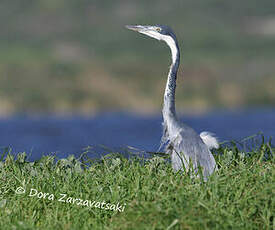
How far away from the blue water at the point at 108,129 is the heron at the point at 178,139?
1454 cm

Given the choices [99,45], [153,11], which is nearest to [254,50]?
[99,45]

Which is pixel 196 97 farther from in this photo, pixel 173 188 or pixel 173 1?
pixel 173 1

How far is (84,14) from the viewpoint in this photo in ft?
302

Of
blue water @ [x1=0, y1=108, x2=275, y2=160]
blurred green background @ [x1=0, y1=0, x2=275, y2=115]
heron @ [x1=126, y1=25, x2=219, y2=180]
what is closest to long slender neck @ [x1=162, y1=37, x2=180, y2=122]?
heron @ [x1=126, y1=25, x2=219, y2=180]

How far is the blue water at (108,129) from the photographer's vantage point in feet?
77.8

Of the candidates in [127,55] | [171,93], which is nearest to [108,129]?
[171,93]

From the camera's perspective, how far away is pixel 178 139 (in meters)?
6.28

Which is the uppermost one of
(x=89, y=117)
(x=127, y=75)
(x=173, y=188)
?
(x=173, y=188)

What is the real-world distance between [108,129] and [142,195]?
27.5 m

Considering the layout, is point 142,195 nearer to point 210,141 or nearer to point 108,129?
point 210,141

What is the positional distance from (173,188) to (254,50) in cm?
6777

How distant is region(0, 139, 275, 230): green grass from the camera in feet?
15.8

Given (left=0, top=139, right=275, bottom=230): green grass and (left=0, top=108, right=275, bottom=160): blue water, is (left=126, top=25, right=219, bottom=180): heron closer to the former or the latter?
(left=0, top=139, right=275, bottom=230): green grass

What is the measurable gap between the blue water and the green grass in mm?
15046
